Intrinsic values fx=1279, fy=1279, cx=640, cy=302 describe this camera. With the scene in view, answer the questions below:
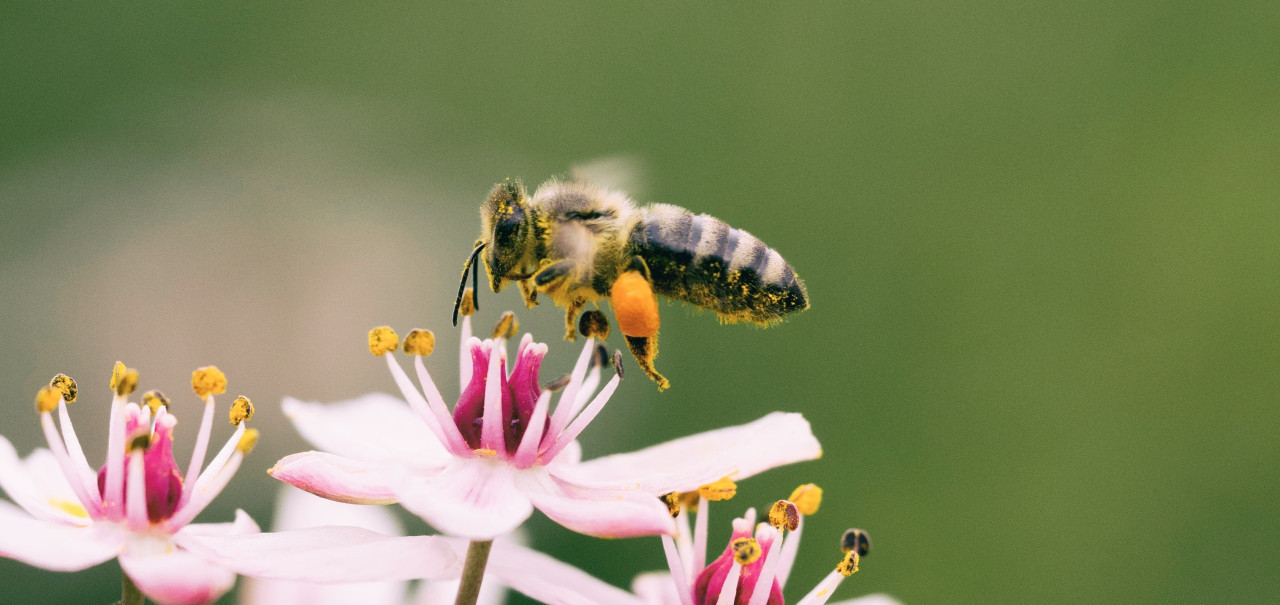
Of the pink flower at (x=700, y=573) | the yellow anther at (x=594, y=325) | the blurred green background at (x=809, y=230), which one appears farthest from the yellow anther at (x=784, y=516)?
the blurred green background at (x=809, y=230)

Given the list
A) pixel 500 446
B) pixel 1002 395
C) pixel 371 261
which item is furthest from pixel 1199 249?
pixel 500 446

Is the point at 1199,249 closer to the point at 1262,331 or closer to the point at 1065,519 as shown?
the point at 1262,331

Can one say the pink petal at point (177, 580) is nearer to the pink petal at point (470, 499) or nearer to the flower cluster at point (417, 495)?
the flower cluster at point (417, 495)

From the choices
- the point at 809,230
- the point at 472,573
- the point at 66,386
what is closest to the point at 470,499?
the point at 472,573

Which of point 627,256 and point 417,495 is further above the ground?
point 627,256

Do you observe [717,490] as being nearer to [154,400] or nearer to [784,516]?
[784,516]

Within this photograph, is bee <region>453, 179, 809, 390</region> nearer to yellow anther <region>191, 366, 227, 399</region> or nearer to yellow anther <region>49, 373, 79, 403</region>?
yellow anther <region>191, 366, 227, 399</region>
